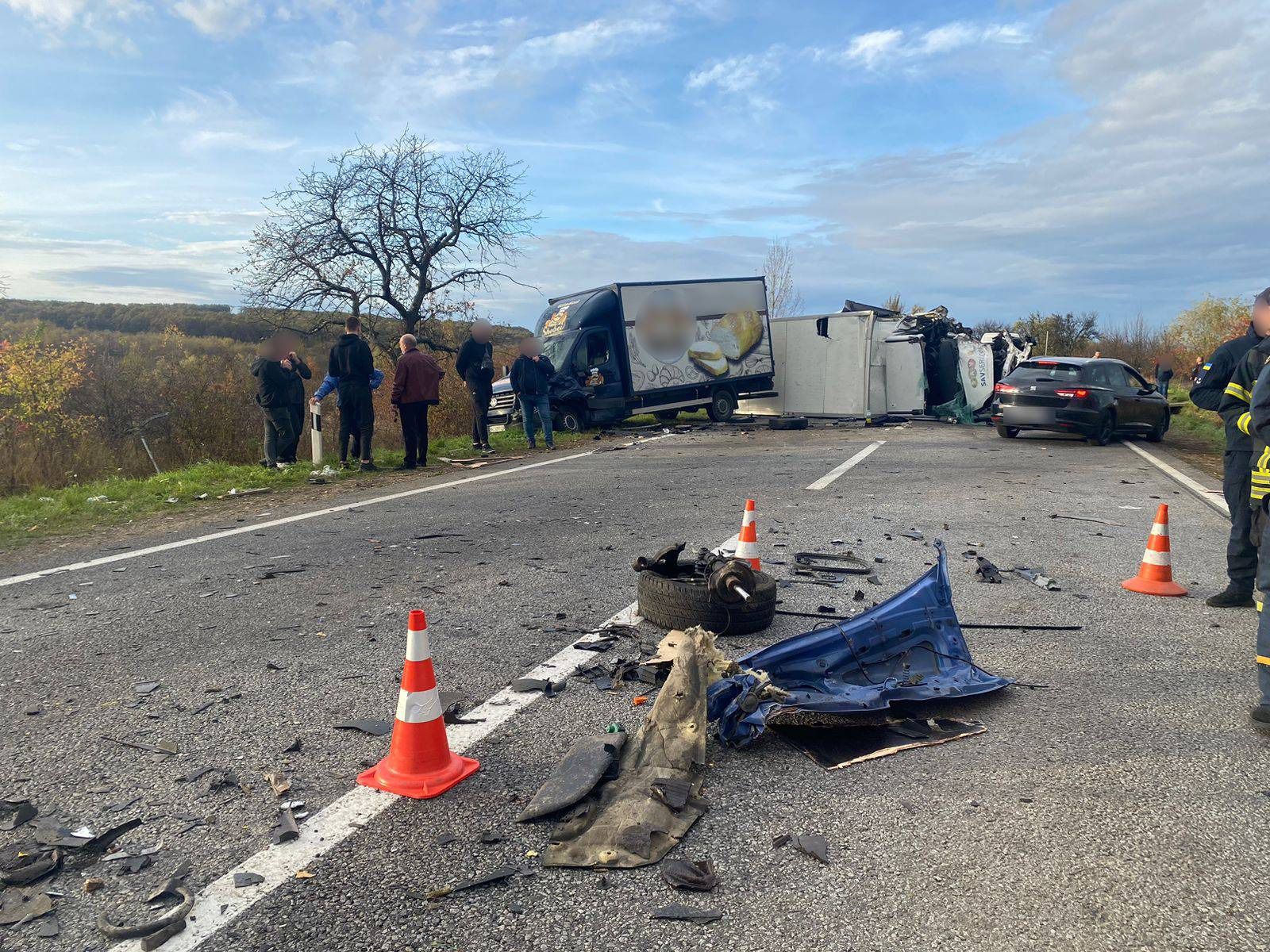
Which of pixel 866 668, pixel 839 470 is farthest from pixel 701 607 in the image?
Answer: pixel 839 470

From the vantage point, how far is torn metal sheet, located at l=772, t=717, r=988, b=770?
135 inches

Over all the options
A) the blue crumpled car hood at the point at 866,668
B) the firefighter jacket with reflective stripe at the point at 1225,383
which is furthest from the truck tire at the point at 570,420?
the blue crumpled car hood at the point at 866,668

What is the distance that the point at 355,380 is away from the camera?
12.4 m

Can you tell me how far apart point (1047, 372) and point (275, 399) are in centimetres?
1377

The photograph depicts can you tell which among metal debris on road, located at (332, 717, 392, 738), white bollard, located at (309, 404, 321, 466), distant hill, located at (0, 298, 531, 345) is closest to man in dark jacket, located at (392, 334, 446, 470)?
white bollard, located at (309, 404, 321, 466)

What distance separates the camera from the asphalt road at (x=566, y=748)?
2396 mm

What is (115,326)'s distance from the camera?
63.6 metres

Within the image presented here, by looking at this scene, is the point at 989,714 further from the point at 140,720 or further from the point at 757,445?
the point at 757,445

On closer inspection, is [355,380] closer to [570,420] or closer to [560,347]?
[570,420]

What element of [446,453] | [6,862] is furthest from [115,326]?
[6,862]

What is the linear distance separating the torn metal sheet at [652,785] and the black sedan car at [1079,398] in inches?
583

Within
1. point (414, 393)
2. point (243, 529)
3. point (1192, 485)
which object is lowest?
point (1192, 485)

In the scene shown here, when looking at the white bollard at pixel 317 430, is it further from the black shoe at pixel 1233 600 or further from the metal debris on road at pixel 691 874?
the metal debris on road at pixel 691 874

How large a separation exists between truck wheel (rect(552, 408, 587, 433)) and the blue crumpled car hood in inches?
590
